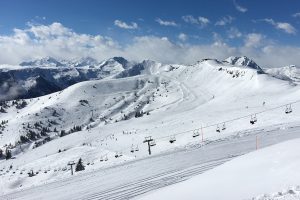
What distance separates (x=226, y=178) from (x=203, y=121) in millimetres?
68394

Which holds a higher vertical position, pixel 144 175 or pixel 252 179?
pixel 252 179

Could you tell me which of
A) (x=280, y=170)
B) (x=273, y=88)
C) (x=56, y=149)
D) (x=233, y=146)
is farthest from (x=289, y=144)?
(x=273, y=88)

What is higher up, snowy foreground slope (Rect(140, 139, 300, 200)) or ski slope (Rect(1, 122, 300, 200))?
snowy foreground slope (Rect(140, 139, 300, 200))

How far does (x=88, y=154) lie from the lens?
79062mm

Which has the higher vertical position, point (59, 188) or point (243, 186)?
point (243, 186)

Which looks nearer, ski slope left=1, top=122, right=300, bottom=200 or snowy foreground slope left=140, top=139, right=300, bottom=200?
snowy foreground slope left=140, top=139, right=300, bottom=200

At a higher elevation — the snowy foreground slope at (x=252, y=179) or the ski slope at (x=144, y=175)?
the snowy foreground slope at (x=252, y=179)

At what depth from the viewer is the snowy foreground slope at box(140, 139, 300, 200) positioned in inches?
614

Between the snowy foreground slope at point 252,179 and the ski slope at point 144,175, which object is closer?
the snowy foreground slope at point 252,179

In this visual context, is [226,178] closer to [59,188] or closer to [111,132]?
[59,188]

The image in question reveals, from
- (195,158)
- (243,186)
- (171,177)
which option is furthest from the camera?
(195,158)

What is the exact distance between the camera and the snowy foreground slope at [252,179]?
1560cm

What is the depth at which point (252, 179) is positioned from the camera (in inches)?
680

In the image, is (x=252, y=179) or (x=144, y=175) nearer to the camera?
(x=252, y=179)
